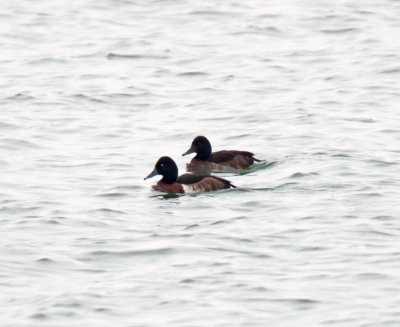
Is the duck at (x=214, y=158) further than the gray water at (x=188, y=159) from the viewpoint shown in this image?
Yes

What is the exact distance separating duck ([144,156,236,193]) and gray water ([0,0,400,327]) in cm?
15

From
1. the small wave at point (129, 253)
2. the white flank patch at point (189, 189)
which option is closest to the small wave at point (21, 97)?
the white flank patch at point (189, 189)

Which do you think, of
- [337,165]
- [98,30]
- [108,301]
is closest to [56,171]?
[337,165]

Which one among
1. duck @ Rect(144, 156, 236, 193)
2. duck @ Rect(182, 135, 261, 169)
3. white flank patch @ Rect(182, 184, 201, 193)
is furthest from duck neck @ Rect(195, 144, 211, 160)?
white flank patch @ Rect(182, 184, 201, 193)

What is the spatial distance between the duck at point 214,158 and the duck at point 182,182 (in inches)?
59.7

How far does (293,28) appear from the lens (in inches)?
1249

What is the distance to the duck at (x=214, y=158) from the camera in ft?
60.2

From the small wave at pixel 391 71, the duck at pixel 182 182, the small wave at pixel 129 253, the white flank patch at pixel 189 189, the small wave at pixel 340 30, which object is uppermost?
the small wave at pixel 340 30

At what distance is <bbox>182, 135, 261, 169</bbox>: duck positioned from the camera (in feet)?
60.2

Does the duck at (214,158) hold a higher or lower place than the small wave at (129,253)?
lower

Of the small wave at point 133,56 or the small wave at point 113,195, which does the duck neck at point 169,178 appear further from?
the small wave at point 133,56

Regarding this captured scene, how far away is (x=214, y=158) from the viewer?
18.7 m

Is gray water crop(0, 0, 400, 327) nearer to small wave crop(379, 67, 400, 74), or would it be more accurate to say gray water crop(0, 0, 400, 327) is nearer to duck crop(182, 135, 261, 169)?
small wave crop(379, 67, 400, 74)

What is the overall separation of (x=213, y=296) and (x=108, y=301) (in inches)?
41.6
